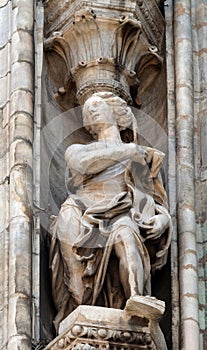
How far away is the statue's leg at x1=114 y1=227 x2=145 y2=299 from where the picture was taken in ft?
45.2

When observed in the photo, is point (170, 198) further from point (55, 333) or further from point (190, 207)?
point (55, 333)

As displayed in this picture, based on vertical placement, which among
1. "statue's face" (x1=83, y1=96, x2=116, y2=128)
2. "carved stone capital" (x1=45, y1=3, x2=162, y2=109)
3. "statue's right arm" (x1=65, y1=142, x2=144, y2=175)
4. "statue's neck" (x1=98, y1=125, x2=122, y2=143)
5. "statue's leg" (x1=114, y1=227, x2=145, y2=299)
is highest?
"carved stone capital" (x1=45, y1=3, x2=162, y2=109)

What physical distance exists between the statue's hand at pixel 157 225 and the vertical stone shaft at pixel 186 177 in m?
0.23

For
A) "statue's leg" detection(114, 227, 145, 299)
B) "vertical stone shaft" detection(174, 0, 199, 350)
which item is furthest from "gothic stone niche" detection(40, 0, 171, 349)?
"vertical stone shaft" detection(174, 0, 199, 350)

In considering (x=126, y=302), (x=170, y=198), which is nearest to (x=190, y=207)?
(x=170, y=198)

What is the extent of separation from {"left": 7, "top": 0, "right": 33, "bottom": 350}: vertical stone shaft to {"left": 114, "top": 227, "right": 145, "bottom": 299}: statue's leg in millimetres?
580

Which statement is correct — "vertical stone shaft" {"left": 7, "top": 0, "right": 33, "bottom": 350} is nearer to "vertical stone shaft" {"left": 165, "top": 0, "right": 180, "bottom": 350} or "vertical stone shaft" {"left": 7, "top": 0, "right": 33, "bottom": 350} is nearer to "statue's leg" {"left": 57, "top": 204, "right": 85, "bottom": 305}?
"statue's leg" {"left": 57, "top": 204, "right": 85, "bottom": 305}

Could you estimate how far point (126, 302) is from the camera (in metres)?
13.7

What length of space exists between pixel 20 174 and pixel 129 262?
3.37ft

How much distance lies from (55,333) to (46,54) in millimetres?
2199

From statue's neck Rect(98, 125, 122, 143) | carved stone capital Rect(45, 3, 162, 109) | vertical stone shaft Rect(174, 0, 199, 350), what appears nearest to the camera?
vertical stone shaft Rect(174, 0, 199, 350)

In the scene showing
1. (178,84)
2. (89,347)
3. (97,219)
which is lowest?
(89,347)

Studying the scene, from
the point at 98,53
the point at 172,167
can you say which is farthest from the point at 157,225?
the point at 98,53

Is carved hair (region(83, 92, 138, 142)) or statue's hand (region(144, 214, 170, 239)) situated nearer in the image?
statue's hand (region(144, 214, 170, 239))
